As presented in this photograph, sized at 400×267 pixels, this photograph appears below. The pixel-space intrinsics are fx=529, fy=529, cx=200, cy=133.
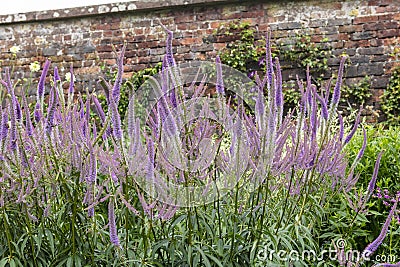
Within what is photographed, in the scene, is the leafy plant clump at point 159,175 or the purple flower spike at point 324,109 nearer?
the leafy plant clump at point 159,175

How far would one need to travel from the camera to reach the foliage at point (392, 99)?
6754mm

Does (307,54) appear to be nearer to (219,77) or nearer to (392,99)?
(392,99)

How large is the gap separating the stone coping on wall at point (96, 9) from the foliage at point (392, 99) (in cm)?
239

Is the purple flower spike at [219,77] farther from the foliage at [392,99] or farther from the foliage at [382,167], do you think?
the foliage at [392,99]

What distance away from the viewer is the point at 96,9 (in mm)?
7812

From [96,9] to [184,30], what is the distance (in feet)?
4.56

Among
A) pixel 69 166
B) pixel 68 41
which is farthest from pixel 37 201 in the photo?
pixel 68 41

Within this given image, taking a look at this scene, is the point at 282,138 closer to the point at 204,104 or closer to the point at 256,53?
the point at 204,104

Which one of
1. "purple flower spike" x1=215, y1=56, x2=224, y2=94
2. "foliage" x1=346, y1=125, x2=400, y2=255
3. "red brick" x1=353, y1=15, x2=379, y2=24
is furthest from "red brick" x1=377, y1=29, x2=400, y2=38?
"purple flower spike" x1=215, y1=56, x2=224, y2=94

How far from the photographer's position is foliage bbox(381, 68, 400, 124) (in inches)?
266

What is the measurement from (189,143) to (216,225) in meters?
0.37

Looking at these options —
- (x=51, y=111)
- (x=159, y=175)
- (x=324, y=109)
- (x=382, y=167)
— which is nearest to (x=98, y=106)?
(x=51, y=111)

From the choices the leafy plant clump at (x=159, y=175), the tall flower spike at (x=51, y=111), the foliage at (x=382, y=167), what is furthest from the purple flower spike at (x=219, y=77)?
the foliage at (x=382, y=167)

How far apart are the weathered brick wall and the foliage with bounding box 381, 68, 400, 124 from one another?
10 cm
